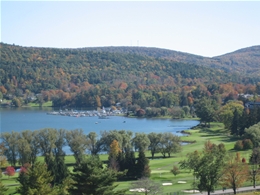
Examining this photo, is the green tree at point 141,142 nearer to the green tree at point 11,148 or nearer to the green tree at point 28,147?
the green tree at point 28,147

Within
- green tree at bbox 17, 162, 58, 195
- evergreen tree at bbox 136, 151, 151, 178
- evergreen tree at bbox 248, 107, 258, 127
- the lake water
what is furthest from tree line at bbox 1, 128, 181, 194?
the lake water

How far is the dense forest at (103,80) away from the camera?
127 meters

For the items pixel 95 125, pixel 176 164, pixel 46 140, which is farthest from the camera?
pixel 95 125

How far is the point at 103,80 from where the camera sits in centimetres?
16875

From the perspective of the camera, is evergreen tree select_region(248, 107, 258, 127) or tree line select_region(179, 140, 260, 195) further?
evergreen tree select_region(248, 107, 258, 127)

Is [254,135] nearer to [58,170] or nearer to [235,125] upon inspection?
[235,125]

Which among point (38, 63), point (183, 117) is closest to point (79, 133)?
point (183, 117)

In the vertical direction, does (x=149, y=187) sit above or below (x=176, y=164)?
above

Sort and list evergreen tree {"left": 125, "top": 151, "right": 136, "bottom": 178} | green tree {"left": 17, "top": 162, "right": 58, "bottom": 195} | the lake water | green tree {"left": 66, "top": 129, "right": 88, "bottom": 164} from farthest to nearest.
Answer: the lake water → green tree {"left": 66, "top": 129, "right": 88, "bottom": 164} → evergreen tree {"left": 125, "top": 151, "right": 136, "bottom": 178} → green tree {"left": 17, "top": 162, "right": 58, "bottom": 195}

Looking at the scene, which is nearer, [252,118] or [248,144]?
[248,144]

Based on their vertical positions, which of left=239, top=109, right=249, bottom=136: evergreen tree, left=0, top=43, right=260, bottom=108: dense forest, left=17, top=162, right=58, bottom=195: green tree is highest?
left=0, top=43, right=260, bottom=108: dense forest

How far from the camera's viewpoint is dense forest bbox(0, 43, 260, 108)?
417 ft

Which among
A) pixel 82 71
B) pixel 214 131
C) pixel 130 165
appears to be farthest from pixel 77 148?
pixel 82 71

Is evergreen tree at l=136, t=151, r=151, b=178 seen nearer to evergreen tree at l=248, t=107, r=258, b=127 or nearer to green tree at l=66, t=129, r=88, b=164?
green tree at l=66, t=129, r=88, b=164
